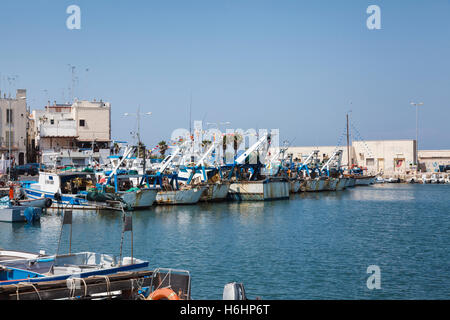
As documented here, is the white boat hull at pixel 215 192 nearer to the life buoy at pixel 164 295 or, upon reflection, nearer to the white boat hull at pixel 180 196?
the white boat hull at pixel 180 196

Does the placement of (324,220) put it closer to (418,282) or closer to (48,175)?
(418,282)

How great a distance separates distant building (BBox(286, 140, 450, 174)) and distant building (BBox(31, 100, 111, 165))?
5619 centimetres

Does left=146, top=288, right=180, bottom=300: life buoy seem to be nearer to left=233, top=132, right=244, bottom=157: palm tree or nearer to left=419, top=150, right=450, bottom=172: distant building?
left=233, top=132, right=244, bottom=157: palm tree

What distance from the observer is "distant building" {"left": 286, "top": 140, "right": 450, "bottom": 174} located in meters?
125

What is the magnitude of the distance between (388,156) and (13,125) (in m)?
88.0

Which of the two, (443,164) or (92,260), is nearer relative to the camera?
(92,260)

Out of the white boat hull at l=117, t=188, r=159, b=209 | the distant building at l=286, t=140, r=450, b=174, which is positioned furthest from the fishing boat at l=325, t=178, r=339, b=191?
the white boat hull at l=117, t=188, r=159, b=209

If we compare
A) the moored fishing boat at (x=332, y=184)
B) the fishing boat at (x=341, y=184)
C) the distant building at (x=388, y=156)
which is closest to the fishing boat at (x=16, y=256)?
the moored fishing boat at (x=332, y=184)

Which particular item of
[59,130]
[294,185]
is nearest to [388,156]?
[294,185]

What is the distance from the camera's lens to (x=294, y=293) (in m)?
19.7

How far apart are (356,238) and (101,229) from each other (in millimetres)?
16977

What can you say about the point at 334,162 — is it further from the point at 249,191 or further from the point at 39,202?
the point at 39,202

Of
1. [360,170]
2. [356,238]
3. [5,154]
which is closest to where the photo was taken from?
[356,238]

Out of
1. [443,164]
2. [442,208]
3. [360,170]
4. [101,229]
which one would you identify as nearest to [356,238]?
[101,229]
